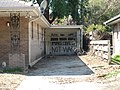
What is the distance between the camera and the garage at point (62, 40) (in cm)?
2995

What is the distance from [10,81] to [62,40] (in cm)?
1969

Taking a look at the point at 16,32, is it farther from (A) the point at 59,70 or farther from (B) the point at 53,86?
(B) the point at 53,86

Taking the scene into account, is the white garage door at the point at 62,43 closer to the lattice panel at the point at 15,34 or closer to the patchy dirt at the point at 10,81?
the lattice panel at the point at 15,34

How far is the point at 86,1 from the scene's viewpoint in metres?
38.7

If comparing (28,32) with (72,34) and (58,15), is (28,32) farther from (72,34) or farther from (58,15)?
(58,15)

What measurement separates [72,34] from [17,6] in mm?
16714

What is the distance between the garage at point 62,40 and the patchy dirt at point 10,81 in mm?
17808

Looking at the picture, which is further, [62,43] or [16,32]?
[62,43]

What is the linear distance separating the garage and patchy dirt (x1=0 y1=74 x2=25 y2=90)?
17.8 m

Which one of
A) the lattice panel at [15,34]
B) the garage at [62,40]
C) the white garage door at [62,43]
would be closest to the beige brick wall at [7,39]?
the lattice panel at [15,34]

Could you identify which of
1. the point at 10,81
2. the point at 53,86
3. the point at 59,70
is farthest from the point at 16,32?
the point at 53,86

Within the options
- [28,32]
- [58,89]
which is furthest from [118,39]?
[58,89]

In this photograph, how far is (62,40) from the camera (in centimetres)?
3017

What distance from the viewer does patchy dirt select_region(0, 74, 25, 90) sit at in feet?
31.0
